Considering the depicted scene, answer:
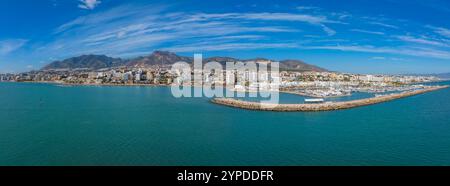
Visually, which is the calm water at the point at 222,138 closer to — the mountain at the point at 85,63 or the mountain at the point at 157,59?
the mountain at the point at 157,59

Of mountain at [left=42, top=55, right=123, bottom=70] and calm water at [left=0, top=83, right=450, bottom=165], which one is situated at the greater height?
mountain at [left=42, top=55, right=123, bottom=70]

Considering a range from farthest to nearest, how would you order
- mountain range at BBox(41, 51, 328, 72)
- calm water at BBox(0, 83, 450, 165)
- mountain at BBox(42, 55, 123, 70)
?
mountain at BBox(42, 55, 123, 70) → mountain range at BBox(41, 51, 328, 72) → calm water at BBox(0, 83, 450, 165)

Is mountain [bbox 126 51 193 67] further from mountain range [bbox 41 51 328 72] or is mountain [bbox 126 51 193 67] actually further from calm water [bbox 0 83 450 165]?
calm water [bbox 0 83 450 165]

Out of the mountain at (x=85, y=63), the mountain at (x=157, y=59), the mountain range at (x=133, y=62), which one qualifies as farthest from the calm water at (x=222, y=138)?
the mountain at (x=85, y=63)

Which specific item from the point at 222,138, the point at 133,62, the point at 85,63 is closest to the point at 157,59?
the point at 133,62

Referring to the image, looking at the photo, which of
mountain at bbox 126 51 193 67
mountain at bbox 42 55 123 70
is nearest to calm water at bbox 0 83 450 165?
mountain at bbox 126 51 193 67

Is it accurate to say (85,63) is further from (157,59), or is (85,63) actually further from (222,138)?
(222,138)
